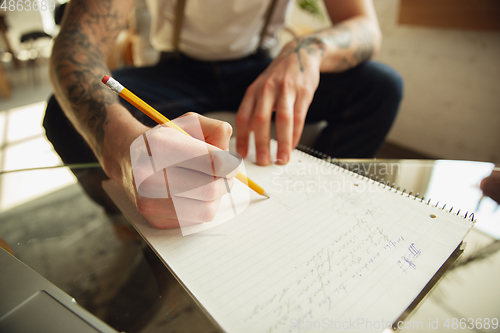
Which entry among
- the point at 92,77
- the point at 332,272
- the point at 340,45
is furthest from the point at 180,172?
the point at 340,45

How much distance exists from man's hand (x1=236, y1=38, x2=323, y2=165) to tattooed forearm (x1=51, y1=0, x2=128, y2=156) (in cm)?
19

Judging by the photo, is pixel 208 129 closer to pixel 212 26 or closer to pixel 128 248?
pixel 128 248

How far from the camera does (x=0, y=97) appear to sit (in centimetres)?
236

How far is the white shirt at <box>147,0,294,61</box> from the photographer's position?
68cm

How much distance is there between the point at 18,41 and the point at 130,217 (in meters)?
3.56

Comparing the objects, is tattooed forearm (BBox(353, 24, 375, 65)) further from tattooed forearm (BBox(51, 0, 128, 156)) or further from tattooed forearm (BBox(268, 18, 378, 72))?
tattooed forearm (BBox(51, 0, 128, 156))

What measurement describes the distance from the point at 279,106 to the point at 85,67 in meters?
0.32

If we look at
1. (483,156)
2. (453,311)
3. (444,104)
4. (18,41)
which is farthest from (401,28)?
(18,41)

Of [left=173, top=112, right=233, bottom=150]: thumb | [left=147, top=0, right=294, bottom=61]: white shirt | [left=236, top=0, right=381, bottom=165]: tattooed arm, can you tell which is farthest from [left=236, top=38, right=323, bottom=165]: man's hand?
[left=147, top=0, right=294, bottom=61]: white shirt

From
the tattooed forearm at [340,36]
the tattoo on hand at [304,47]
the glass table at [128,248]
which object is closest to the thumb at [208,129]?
the glass table at [128,248]

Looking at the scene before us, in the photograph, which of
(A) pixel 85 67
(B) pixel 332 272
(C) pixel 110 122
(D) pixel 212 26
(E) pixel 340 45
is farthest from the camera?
(D) pixel 212 26

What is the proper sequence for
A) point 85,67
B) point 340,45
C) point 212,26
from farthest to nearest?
point 212,26
point 340,45
point 85,67

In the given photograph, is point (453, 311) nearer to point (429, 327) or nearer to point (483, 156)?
point (429, 327)

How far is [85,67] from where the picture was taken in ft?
1.44
